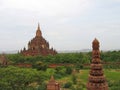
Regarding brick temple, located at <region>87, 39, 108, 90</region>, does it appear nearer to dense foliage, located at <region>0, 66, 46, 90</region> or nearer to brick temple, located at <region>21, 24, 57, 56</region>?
dense foliage, located at <region>0, 66, 46, 90</region>

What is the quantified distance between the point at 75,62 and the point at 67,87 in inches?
916

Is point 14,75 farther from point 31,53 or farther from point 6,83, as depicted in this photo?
point 31,53

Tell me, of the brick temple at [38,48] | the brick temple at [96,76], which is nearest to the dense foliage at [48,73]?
the brick temple at [38,48]

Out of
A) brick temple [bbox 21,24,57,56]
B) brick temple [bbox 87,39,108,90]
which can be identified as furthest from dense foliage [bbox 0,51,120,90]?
brick temple [bbox 87,39,108,90]

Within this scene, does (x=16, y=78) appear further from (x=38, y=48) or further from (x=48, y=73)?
(x=38, y=48)

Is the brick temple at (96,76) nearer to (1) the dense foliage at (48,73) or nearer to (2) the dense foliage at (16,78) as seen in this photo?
(1) the dense foliage at (48,73)

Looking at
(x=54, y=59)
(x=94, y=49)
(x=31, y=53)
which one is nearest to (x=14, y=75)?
(x=94, y=49)

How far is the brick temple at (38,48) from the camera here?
2842 inches

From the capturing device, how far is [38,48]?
7256 cm

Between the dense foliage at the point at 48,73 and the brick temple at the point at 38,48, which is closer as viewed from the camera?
the dense foliage at the point at 48,73

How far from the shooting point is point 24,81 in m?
31.9

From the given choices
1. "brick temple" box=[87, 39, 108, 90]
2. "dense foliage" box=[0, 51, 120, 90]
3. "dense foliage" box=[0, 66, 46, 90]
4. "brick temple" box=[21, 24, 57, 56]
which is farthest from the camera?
"brick temple" box=[21, 24, 57, 56]

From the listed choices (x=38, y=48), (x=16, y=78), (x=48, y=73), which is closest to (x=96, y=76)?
(x=16, y=78)

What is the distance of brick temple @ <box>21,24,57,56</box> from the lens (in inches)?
2842
